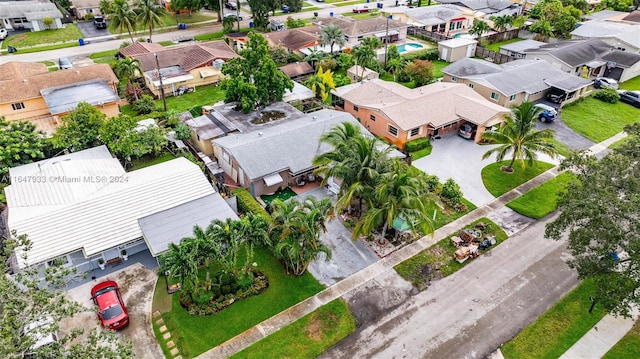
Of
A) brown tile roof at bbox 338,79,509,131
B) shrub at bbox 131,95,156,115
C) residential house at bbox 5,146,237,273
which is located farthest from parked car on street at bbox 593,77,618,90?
shrub at bbox 131,95,156,115

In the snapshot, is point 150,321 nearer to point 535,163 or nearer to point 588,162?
point 588,162

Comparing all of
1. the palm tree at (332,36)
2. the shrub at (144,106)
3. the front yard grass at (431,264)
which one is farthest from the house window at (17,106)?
the front yard grass at (431,264)

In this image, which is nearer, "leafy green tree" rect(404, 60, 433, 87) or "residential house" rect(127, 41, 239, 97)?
"residential house" rect(127, 41, 239, 97)

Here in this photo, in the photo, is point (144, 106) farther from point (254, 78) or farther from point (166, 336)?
point (166, 336)

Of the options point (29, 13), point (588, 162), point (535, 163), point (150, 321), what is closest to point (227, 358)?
point (150, 321)

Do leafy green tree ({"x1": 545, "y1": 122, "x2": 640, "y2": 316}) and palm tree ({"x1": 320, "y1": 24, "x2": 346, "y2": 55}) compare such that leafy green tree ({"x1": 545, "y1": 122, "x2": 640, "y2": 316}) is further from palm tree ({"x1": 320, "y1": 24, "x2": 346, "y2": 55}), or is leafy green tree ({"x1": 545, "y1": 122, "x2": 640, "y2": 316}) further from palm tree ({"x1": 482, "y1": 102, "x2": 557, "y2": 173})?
palm tree ({"x1": 320, "y1": 24, "x2": 346, "y2": 55})

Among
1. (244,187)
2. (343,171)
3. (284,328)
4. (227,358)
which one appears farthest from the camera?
(244,187)

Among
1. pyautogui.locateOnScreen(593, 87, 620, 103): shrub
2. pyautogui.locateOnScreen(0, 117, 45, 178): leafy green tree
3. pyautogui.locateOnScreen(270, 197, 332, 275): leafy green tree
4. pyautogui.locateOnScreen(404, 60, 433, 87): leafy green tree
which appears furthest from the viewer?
pyautogui.locateOnScreen(404, 60, 433, 87): leafy green tree
